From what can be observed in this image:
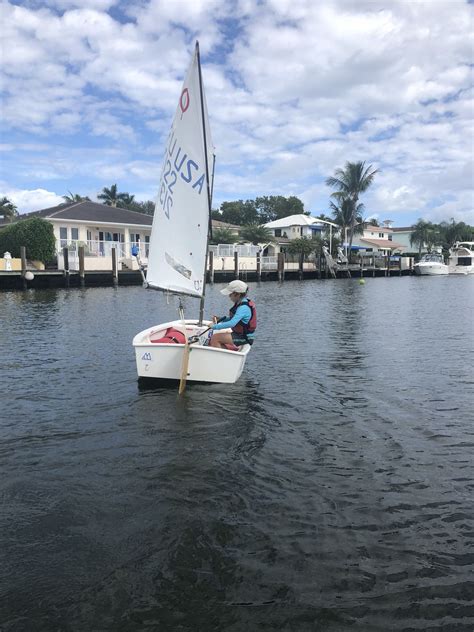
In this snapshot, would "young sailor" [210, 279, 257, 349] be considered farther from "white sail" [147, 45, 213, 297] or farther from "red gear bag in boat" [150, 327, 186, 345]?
"white sail" [147, 45, 213, 297]

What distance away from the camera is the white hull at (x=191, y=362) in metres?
9.43

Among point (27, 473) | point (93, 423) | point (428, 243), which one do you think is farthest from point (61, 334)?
point (428, 243)

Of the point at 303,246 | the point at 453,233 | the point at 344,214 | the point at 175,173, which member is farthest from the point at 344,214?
the point at 175,173

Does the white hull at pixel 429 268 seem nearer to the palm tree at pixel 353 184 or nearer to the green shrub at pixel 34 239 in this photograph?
the palm tree at pixel 353 184

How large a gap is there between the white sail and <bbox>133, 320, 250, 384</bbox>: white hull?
69.5 inches

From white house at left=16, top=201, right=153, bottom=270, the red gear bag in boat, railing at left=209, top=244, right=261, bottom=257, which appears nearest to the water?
the red gear bag in boat

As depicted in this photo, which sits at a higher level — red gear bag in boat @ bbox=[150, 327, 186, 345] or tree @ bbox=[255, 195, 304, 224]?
tree @ bbox=[255, 195, 304, 224]

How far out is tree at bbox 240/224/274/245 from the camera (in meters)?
61.8

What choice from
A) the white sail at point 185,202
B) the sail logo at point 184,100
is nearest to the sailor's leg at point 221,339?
the white sail at point 185,202

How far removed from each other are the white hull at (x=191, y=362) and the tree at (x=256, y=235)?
53.1 m

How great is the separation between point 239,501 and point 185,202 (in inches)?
269

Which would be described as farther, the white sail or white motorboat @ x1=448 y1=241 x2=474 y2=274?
white motorboat @ x1=448 y1=241 x2=474 y2=274

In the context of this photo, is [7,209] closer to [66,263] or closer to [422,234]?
[66,263]

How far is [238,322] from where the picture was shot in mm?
9938
